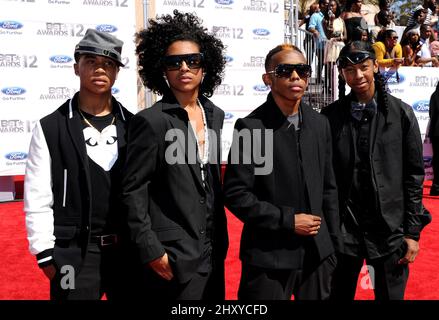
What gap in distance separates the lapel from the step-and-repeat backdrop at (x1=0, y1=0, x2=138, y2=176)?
18.4 ft

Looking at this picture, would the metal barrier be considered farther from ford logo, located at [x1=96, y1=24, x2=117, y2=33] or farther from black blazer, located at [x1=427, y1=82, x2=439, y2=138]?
ford logo, located at [x1=96, y1=24, x2=117, y2=33]

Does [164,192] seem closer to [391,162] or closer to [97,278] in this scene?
[97,278]

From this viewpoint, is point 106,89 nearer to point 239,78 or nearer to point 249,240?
point 249,240

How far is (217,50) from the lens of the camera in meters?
2.95

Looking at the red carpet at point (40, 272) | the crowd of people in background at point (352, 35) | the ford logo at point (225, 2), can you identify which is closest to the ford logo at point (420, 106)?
the crowd of people in background at point (352, 35)

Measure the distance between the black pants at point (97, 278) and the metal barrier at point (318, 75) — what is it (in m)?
7.98

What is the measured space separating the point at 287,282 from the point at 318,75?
8553 millimetres

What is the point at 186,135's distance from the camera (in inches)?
96.0

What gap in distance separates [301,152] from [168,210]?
731 mm

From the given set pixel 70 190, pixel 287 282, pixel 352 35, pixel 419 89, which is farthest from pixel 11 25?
pixel 419 89

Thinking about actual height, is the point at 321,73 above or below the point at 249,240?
above

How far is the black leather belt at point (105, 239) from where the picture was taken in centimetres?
250
